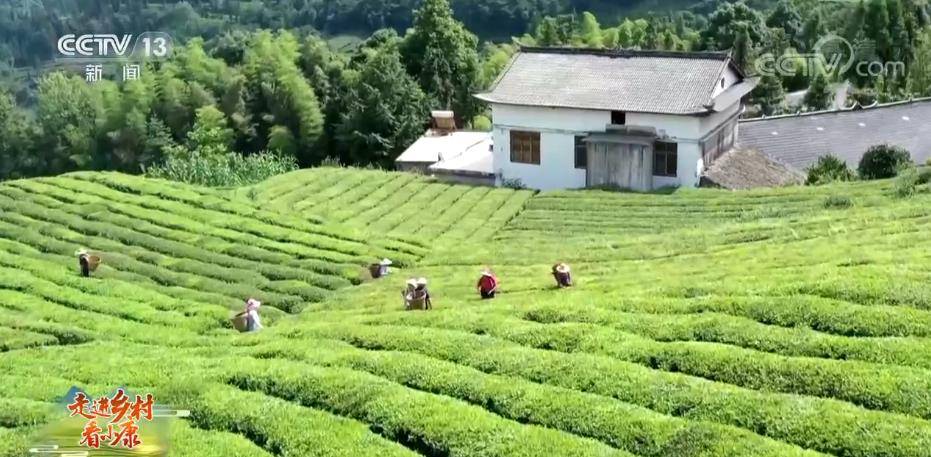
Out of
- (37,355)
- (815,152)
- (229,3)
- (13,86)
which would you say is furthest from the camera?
(229,3)

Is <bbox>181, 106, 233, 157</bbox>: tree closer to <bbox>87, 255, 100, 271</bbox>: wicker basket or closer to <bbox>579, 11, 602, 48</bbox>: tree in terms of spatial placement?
<bbox>579, 11, 602, 48</bbox>: tree

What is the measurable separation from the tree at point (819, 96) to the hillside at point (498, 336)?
31585mm

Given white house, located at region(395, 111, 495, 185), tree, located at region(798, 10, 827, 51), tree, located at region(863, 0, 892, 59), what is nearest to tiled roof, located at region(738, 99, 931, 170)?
white house, located at region(395, 111, 495, 185)

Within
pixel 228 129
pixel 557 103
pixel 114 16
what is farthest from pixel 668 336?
pixel 114 16

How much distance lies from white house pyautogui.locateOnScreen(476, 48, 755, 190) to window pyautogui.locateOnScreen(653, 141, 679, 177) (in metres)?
0.04

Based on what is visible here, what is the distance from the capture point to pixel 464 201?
120 feet

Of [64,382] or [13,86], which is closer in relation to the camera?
[64,382]

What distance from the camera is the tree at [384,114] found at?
5572cm

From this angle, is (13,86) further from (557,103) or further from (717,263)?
(717,263)

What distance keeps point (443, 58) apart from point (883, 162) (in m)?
31.0

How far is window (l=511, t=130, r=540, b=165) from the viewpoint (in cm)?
4153

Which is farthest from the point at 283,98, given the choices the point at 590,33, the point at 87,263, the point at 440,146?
the point at 87,263

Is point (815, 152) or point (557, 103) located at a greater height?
point (557, 103)

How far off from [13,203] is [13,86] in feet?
275
